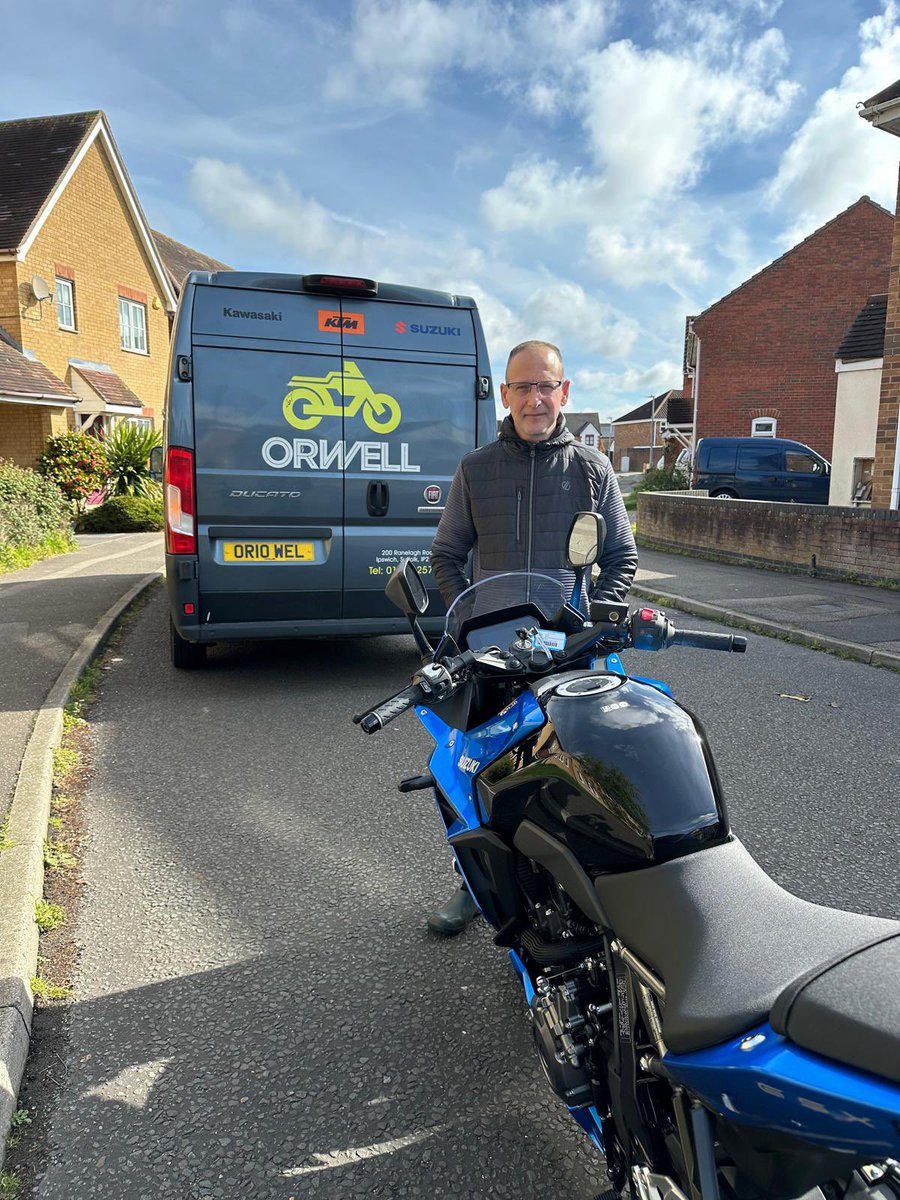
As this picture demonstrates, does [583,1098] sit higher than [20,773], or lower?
higher

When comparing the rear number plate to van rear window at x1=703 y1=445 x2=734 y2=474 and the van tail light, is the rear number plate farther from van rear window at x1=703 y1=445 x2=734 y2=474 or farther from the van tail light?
van rear window at x1=703 y1=445 x2=734 y2=474

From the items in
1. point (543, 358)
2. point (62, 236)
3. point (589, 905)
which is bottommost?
point (589, 905)

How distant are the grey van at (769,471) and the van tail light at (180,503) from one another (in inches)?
721

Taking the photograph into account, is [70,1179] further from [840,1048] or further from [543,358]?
[543,358]

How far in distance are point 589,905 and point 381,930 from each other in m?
1.70

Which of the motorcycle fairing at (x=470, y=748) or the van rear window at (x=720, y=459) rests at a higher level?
the van rear window at (x=720, y=459)

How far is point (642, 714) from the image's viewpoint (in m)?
1.64

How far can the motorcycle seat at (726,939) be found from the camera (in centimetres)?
127

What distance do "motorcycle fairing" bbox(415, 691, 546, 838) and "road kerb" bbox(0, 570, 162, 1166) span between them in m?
1.34

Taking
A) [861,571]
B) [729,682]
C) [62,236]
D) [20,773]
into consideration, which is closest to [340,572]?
[20,773]

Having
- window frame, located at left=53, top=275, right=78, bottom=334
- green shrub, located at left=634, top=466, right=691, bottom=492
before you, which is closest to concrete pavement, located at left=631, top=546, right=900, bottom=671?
green shrub, located at left=634, top=466, right=691, bottom=492

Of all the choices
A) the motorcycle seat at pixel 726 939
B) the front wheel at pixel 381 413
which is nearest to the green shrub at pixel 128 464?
the front wheel at pixel 381 413

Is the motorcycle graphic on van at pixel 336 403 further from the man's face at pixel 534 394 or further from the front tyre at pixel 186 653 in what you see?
the man's face at pixel 534 394

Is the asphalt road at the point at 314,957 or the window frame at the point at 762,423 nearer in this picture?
the asphalt road at the point at 314,957
